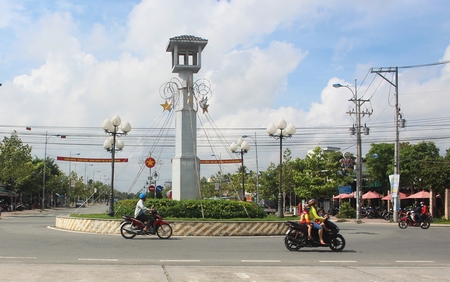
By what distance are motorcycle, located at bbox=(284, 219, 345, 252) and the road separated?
0.20 metres

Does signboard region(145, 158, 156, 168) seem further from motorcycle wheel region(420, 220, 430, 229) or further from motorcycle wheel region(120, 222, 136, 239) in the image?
motorcycle wheel region(420, 220, 430, 229)

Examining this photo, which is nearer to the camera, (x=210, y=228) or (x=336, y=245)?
(x=336, y=245)

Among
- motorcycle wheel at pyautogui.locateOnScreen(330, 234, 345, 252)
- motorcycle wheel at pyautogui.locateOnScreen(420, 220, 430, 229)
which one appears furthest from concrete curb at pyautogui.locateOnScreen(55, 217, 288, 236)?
motorcycle wheel at pyautogui.locateOnScreen(420, 220, 430, 229)

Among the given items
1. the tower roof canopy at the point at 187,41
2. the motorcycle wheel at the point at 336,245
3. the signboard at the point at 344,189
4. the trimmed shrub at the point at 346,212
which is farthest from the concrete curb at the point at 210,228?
the signboard at the point at 344,189

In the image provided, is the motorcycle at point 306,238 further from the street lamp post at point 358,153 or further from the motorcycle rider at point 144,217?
the street lamp post at point 358,153

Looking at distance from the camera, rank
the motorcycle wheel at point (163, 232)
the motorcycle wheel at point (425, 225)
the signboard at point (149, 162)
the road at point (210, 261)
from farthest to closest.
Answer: the motorcycle wheel at point (425, 225), the signboard at point (149, 162), the motorcycle wheel at point (163, 232), the road at point (210, 261)

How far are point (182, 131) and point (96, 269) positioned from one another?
1418 centimetres

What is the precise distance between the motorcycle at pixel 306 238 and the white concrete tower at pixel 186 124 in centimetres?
899

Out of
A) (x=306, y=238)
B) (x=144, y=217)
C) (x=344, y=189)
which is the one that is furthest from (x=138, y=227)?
(x=344, y=189)

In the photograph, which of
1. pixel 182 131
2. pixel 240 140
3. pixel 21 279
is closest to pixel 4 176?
pixel 240 140

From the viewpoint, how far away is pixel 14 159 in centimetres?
5497

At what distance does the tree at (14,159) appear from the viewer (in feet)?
176

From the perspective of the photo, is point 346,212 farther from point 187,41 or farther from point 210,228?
point 210,228

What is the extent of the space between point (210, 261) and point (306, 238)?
4229 millimetres
